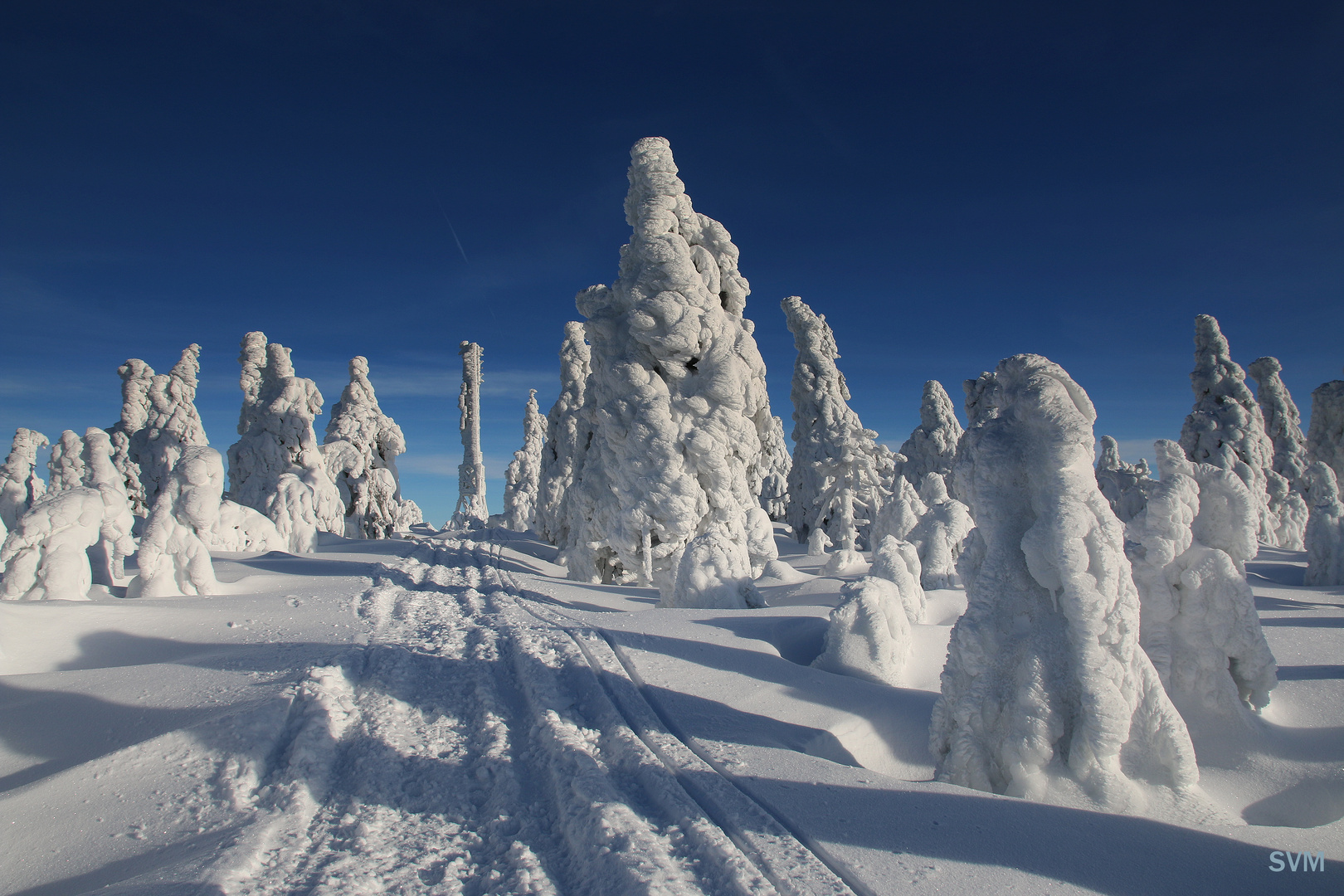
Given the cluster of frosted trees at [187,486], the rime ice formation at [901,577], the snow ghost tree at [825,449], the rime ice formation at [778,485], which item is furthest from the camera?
the rime ice formation at [778,485]

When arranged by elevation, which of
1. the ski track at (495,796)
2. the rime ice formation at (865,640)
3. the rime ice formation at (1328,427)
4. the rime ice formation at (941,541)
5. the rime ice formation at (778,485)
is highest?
the rime ice formation at (1328,427)

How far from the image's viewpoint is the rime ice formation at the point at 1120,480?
20.9m

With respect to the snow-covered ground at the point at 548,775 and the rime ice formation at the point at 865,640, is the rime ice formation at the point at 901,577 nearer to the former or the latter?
the snow-covered ground at the point at 548,775

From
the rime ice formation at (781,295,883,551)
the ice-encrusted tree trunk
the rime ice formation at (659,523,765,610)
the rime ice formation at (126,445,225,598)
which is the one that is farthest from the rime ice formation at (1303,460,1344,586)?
the rime ice formation at (126,445,225,598)

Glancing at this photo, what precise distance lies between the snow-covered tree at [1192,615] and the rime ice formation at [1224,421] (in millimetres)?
22086

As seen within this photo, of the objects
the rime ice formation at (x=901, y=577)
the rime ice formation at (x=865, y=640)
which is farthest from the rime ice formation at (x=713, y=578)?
the rime ice formation at (x=865, y=640)

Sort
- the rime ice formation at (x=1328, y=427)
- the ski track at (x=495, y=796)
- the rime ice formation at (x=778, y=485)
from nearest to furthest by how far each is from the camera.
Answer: the ski track at (x=495, y=796) → the rime ice formation at (x=1328, y=427) → the rime ice formation at (x=778, y=485)

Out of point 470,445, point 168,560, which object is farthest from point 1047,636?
point 470,445

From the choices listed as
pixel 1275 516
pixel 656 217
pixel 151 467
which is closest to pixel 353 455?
pixel 151 467

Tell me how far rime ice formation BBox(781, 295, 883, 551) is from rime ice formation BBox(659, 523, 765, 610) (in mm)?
11004

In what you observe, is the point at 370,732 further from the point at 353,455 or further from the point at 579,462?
the point at 353,455

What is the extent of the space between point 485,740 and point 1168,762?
15.3 ft

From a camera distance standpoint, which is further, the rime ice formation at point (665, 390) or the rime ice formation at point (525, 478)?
the rime ice formation at point (525, 478)

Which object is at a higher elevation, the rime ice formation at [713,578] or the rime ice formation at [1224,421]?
the rime ice formation at [1224,421]
